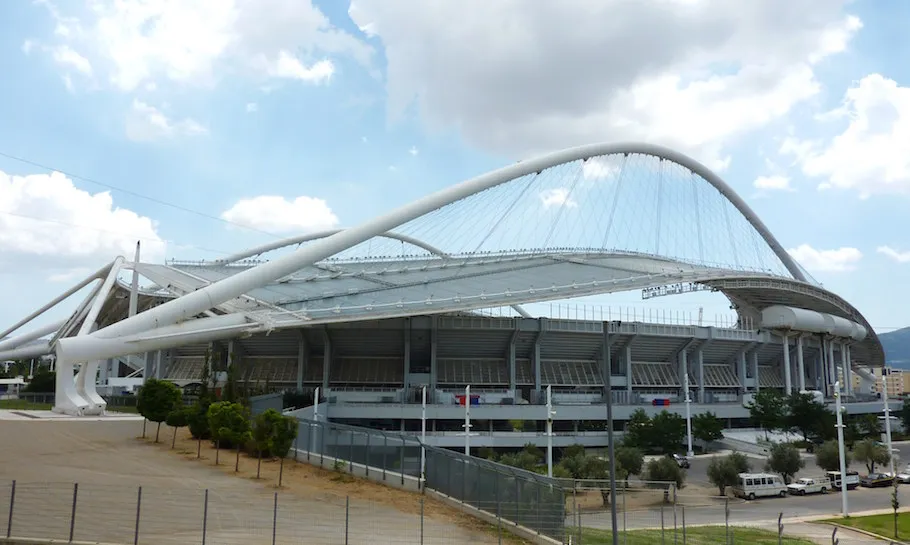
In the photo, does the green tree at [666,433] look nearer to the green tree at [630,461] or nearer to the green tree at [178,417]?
the green tree at [630,461]

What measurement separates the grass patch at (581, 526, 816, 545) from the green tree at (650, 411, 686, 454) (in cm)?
2444

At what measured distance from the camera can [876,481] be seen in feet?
142

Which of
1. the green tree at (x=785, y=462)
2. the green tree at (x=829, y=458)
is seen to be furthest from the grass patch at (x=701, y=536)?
the green tree at (x=829, y=458)

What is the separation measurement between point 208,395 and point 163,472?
974 cm

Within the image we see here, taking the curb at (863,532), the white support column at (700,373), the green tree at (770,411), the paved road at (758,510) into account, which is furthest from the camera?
the white support column at (700,373)

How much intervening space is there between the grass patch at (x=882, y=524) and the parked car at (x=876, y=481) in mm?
12328

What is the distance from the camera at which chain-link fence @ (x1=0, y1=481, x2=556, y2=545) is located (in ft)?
53.7

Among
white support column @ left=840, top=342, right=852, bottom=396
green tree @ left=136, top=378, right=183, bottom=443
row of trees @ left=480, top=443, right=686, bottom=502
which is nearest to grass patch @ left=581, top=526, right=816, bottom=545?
row of trees @ left=480, top=443, right=686, bottom=502

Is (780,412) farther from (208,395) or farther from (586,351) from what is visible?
(208,395)

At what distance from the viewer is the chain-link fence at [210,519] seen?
1638 centimetres

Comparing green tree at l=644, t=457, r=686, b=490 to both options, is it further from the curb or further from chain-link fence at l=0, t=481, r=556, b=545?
chain-link fence at l=0, t=481, r=556, b=545

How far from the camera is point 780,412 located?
61.9 m

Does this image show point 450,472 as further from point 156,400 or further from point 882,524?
point 882,524

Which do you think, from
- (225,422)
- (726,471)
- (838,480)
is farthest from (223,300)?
(838,480)
